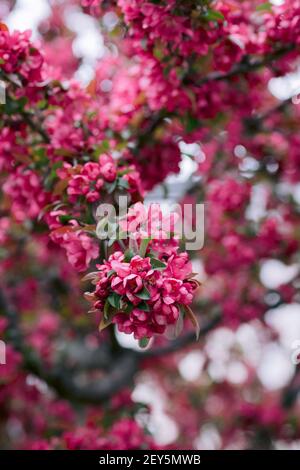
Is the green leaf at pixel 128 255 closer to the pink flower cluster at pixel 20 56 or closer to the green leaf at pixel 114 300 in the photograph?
the green leaf at pixel 114 300

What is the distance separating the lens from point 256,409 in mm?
6270

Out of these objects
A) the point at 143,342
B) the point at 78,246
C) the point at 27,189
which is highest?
the point at 27,189

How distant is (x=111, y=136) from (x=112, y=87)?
1.02m

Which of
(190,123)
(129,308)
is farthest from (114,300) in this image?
(190,123)

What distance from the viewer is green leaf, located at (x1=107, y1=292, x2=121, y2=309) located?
1721 millimetres

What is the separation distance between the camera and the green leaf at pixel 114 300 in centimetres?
172

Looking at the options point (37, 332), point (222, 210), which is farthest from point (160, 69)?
point (37, 332)

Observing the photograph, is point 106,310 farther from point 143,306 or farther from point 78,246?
point 78,246

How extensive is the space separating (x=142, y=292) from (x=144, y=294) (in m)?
0.01

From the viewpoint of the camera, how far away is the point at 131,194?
7.54 ft
